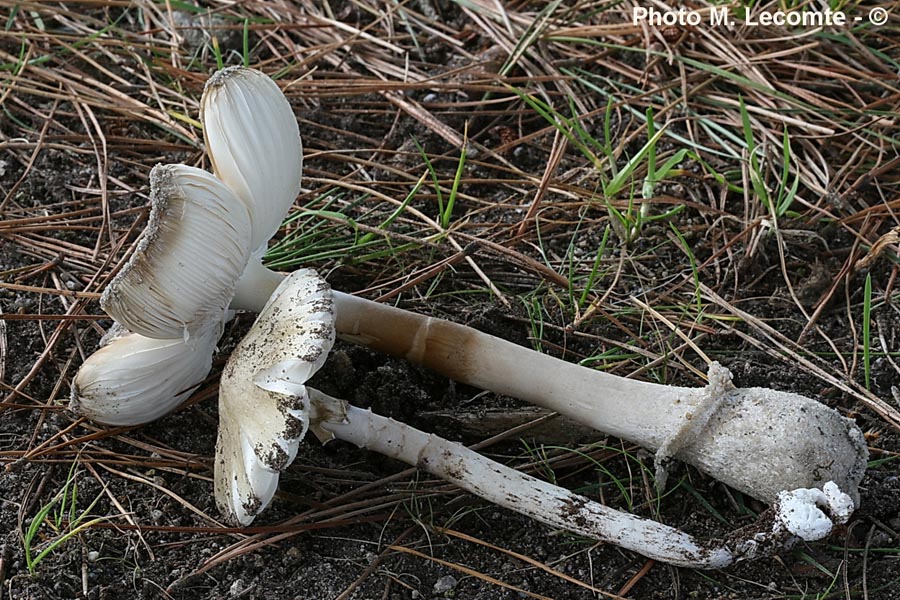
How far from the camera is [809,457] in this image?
2123 millimetres

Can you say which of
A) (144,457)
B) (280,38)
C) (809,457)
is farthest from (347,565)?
(280,38)

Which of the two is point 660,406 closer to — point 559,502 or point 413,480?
point 559,502

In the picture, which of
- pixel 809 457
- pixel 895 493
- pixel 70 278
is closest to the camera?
pixel 809 457

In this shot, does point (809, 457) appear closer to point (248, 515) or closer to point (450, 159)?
point (248, 515)

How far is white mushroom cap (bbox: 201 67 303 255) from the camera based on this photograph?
217cm

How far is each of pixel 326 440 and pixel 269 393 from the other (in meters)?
0.35

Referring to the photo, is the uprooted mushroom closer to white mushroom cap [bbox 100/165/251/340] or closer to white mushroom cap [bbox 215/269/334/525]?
white mushroom cap [bbox 100/165/251/340]

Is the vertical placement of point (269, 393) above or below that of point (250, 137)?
below

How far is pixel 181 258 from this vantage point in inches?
78.7

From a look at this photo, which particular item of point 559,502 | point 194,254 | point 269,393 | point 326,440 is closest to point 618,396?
point 559,502

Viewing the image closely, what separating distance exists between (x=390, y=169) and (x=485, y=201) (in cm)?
36

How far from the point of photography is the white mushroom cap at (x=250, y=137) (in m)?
2.17

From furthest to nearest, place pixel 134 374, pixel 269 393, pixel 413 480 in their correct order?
1. pixel 413 480
2. pixel 134 374
3. pixel 269 393

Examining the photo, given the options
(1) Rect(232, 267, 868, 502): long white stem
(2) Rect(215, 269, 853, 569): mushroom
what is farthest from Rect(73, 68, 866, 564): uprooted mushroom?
(2) Rect(215, 269, 853, 569): mushroom
